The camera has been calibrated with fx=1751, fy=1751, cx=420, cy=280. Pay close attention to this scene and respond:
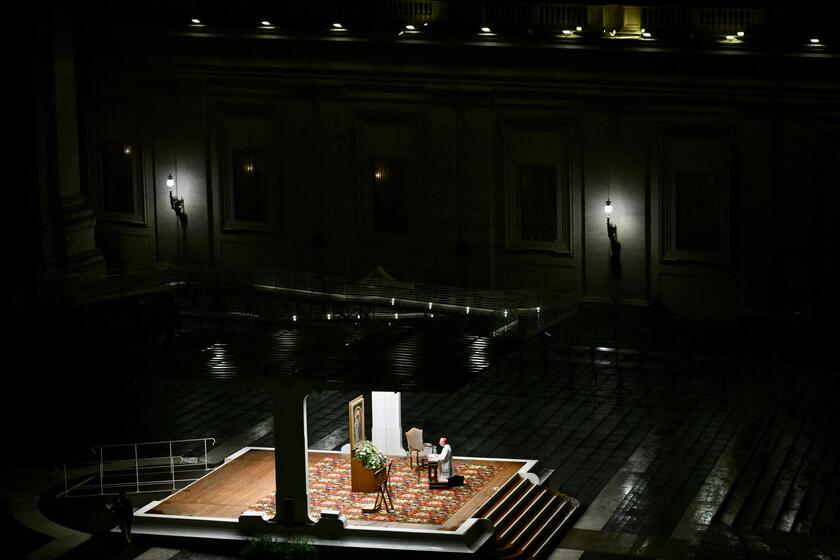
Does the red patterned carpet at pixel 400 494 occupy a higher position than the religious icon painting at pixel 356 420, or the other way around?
the religious icon painting at pixel 356 420

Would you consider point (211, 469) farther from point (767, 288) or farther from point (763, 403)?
point (767, 288)

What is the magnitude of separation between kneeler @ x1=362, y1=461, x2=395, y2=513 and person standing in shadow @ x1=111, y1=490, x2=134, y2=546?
469cm

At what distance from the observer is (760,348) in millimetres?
48656

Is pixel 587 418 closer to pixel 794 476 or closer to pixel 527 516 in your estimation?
pixel 794 476

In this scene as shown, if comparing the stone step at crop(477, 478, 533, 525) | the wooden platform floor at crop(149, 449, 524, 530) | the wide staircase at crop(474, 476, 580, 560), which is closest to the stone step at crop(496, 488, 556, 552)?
the wide staircase at crop(474, 476, 580, 560)

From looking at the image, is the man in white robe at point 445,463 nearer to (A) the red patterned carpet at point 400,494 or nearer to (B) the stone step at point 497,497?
(A) the red patterned carpet at point 400,494

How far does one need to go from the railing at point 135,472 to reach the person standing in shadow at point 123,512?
3.62 meters

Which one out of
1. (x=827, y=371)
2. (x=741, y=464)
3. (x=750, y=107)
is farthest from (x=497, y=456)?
(x=750, y=107)

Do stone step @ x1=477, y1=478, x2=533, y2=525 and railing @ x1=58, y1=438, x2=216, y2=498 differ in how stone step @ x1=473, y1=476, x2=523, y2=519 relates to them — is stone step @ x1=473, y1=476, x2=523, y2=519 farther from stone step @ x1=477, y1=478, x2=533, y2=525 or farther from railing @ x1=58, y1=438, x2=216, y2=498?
railing @ x1=58, y1=438, x2=216, y2=498

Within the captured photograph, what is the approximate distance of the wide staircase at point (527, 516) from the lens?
114ft

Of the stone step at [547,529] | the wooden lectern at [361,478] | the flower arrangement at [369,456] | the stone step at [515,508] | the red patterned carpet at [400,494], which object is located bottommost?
the stone step at [547,529]

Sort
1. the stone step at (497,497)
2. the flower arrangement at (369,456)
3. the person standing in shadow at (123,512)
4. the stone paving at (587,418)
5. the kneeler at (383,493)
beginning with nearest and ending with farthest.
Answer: the person standing in shadow at (123,512), the stone step at (497,497), the kneeler at (383,493), the flower arrangement at (369,456), the stone paving at (587,418)

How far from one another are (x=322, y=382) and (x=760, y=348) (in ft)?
59.8

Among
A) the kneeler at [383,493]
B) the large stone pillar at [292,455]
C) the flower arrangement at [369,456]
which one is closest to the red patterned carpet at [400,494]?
the kneeler at [383,493]
